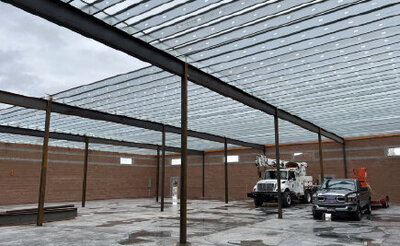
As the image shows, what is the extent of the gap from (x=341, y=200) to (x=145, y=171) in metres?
24.9

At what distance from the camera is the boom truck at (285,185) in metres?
20.0

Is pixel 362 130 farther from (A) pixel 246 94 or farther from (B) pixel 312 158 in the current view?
(A) pixel 246 94

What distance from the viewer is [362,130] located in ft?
72.0

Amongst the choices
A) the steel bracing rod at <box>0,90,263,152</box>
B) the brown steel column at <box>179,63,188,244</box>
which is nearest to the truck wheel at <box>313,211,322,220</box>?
the brown steel column at <box>179,63,188,244</box>

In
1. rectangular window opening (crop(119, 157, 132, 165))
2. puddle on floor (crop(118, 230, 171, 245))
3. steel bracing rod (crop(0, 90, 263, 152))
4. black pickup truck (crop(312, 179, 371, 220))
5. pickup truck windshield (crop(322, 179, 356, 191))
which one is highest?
steel bracing rod (crop(0, 90, 263, 152))

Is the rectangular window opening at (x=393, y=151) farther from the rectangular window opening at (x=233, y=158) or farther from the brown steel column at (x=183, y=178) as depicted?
the brown steel column at (x=183, y=178)

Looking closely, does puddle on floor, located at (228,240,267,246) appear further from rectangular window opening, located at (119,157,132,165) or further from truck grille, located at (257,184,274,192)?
rectangular window opening, located at (119,157,132,165)

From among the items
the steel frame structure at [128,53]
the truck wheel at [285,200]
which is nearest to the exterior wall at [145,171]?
the truck wheel at [285,200]

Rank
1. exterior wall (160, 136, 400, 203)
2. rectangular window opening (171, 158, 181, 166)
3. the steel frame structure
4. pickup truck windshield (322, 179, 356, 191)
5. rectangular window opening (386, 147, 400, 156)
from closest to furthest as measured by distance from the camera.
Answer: the steel frame structure < pickup truck windshield (322, 179, 356, 191) < rectangular window opening (386, 147, 400, 156) < exterior wall (160, 136, 400, 203) < rectangular window opening (171, 158, 181, 166)

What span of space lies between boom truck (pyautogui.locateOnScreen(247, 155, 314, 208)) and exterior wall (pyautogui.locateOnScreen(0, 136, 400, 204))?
3992 mm

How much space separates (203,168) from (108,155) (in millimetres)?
9516

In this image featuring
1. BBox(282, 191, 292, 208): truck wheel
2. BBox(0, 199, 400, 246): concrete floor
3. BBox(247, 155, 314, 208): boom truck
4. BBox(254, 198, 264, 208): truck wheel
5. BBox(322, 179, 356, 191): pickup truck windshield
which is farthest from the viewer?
BBox(254, 198, 264, 208): truck wheel

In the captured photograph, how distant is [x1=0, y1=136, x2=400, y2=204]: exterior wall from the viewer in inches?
934

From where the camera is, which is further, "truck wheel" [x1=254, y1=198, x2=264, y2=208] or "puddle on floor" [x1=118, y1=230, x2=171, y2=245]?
"truck wheel" [x1=254, y1=198, x2=264, y2=208]
